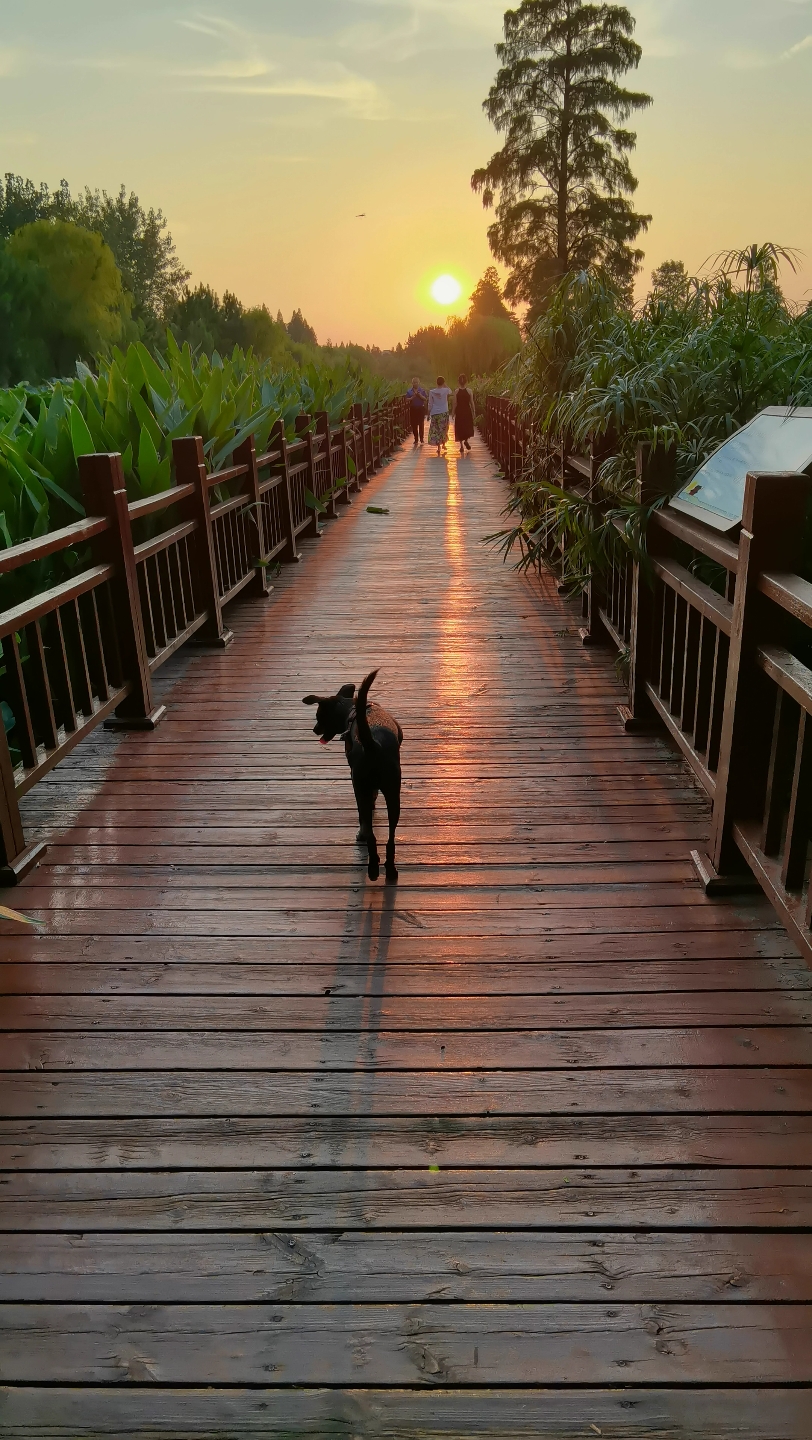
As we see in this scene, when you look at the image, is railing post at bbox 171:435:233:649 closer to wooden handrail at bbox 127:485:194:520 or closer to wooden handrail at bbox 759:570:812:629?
wooden handrail at bbox 127:485:194:520

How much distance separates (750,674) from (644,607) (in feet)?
4.27

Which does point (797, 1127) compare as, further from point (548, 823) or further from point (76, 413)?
point (76, 413)

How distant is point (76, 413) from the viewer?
156 inches

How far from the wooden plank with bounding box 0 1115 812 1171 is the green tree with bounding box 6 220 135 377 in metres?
54.7

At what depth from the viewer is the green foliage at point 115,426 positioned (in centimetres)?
384

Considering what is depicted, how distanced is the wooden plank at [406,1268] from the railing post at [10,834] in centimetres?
135

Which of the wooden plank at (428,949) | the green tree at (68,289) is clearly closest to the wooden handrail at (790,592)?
the wooden plank at (428,949)

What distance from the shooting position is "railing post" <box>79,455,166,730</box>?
3719 mm

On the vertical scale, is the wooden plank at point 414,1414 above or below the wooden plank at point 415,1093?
below

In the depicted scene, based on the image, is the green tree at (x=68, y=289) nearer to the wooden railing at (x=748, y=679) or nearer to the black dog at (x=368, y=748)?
the wooden railing at (x=748, y=679)

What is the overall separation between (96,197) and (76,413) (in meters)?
85.1

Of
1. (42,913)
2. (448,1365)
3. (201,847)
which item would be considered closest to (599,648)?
(201,847)

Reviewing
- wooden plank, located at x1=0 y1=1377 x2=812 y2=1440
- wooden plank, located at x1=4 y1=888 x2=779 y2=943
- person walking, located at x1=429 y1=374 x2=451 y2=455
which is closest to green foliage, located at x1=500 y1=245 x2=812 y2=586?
wooden plank, located at x1=4 y1=888 x2=779 y2=943

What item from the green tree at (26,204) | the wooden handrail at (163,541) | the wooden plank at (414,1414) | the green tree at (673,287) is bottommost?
the wooden plank at (414,1414)
